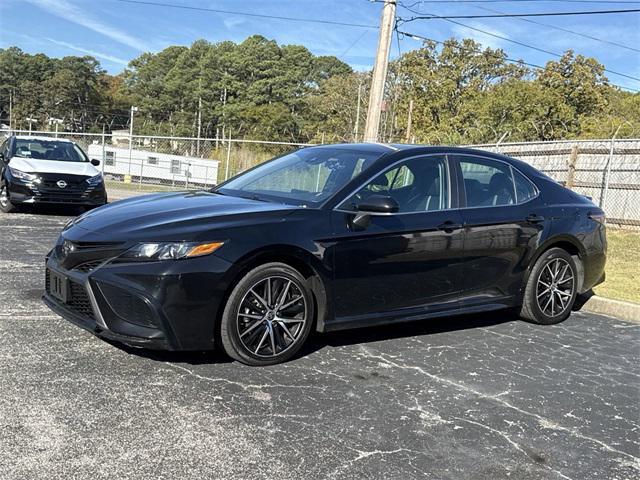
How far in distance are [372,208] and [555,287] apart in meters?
2.40

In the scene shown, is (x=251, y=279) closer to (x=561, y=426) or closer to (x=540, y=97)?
(x=561, y=426)

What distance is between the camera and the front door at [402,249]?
4.34 meters

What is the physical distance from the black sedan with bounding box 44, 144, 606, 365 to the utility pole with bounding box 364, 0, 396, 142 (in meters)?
8.68

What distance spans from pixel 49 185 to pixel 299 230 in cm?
815

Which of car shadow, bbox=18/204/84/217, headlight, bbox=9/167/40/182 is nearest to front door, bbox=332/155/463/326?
headlight, bbox=9/167/40/182

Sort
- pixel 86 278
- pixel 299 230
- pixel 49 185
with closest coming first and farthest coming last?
pixel 86 278, pixel 299 230, pixel 49 185

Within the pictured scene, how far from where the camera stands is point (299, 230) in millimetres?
4145

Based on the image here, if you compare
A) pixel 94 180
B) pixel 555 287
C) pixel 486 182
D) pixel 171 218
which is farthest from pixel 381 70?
pixel 171 218

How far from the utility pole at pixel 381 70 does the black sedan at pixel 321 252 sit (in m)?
8.68

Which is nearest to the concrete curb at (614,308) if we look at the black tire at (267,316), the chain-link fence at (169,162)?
the black tire at (267,316)

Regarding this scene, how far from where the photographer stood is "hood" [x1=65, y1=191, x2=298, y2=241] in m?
3.83

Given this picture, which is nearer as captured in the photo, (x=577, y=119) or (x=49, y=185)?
(x=49, y=185)

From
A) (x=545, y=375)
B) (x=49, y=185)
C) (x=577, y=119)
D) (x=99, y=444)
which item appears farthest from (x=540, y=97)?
(x=99, y=444)

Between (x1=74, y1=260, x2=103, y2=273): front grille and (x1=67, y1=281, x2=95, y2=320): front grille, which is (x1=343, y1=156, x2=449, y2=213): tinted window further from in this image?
(x1=67, y1=281, x2=95, y2=320): front grille
